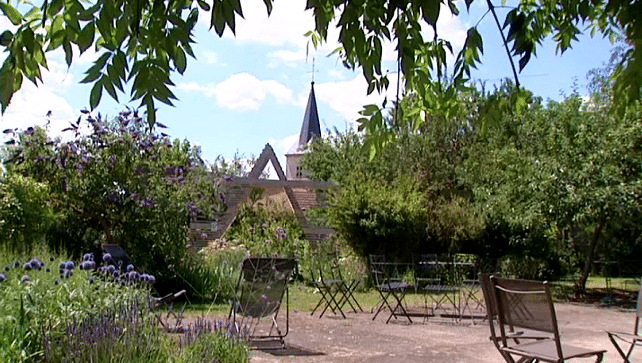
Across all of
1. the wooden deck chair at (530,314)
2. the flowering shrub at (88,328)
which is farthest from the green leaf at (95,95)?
the wooden deck chair at (530,314)

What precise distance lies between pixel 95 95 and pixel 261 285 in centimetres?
522

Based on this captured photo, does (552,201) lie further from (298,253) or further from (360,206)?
(298,253)

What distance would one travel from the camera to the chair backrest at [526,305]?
398 cm

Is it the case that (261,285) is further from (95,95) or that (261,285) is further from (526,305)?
(95,95)

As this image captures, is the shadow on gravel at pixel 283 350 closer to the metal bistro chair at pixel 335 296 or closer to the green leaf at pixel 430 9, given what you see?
the metal bistro chair at pixel 335 296

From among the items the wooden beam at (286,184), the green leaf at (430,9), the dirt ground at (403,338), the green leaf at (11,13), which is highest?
the wooden beam at (286,184)

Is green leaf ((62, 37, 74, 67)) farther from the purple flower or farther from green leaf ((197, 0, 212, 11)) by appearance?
the purple flower

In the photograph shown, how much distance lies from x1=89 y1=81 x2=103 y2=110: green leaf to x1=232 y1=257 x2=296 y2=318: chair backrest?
5.13 meters

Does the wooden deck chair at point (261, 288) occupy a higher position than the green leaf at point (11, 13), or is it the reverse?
the green leaf at point (11, 13)

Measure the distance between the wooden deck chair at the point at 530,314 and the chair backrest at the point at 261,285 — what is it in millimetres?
3217

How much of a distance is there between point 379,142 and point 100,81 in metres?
1.72

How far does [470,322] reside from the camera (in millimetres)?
9961

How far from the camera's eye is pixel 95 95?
85.0 inches

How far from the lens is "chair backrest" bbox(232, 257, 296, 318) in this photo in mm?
7160
